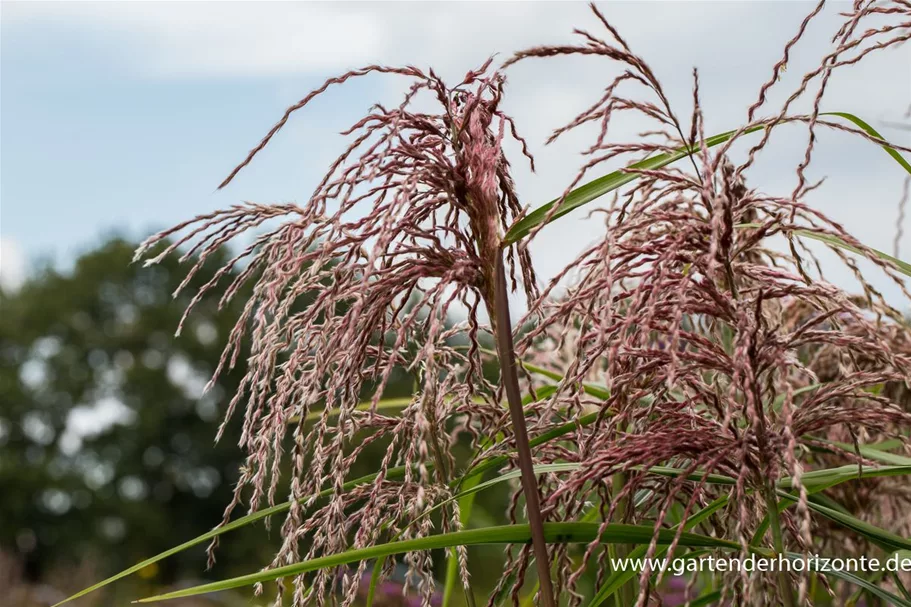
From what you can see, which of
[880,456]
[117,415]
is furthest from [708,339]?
[117,415]

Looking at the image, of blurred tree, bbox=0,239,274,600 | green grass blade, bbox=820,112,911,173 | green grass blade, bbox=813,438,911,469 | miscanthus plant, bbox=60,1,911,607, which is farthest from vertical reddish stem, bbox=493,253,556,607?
blurred tree, bbox=0,239,274,600

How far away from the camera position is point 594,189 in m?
1.40

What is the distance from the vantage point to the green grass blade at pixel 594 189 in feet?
4.34

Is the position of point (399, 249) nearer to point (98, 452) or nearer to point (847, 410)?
point (847, 410)

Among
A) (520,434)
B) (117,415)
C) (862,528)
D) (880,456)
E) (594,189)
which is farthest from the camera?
(117,415)

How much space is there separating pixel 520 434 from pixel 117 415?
27.3 metres

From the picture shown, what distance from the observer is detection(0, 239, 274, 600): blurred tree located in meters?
24.9

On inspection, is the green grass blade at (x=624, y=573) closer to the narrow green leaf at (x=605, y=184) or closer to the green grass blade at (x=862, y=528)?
the green grass blade at (x=862, y=528)

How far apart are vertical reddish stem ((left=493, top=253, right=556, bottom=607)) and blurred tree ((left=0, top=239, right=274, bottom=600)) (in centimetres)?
2413

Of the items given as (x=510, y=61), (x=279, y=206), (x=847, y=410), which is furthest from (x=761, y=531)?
(x=279, y=206)

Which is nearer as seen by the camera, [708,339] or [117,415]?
[708,339]

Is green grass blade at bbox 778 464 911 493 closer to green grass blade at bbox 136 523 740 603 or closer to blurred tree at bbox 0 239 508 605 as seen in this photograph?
green grass blade at bbox 136 523 740 603

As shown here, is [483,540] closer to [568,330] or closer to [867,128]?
[568,330]

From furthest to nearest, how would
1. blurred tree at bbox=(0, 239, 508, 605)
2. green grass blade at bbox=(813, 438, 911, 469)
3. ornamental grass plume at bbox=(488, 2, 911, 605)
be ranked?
blurred tree at bbox=(0, 239, 508, 605) → green grass blade at bbox=(813, 438, 911, 469) → ornamental grass plume at bbox=(488, 2, 911, 605)
